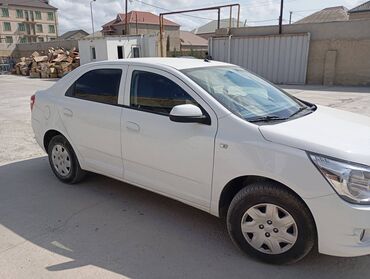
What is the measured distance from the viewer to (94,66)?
4.02 meters

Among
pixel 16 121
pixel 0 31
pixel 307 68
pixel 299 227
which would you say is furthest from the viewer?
pixel 0 31

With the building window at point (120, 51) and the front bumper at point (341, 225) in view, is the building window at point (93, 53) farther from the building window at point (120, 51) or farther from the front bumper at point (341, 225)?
the front bumper at point (341, 225)

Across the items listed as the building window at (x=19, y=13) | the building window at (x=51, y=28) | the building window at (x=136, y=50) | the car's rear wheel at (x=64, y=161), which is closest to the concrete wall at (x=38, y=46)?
the building window at (x=136, y=50)

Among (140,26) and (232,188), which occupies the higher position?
(140,26)

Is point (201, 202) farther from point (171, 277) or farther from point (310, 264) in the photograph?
point (310, 264)

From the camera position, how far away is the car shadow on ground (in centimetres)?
270

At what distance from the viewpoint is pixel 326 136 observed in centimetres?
258

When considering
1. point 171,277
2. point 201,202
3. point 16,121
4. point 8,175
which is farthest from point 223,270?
point 16,121

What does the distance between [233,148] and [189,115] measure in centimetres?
46

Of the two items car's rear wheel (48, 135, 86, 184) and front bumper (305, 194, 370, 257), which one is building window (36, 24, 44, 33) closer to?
car's rear wheel (48, 135, 86, 184)

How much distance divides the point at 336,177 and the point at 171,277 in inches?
56.6

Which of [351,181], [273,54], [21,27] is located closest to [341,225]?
[351,181]

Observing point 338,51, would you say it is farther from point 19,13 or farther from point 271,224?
point 19,13

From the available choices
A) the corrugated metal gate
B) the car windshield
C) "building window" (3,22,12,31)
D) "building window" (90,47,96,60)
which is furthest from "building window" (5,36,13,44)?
the car windshield
